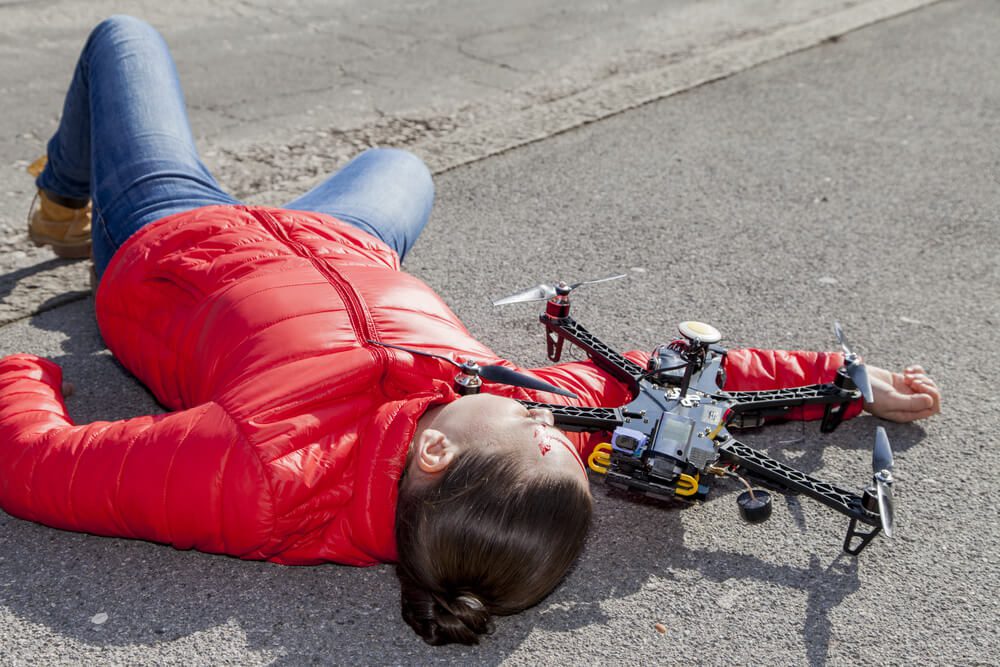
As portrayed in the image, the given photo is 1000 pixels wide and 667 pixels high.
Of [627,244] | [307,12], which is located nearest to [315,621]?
[627,244]

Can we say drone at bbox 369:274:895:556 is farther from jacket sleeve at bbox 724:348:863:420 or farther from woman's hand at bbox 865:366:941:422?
woman's hand at bbox 865:366:941:422

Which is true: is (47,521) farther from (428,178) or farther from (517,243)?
(517,243)

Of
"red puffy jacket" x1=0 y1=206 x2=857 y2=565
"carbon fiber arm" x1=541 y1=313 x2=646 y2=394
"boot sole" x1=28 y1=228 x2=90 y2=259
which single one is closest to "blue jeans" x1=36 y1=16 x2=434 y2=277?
"boot sole" x1=28 y1=228 x2=90 y2=259

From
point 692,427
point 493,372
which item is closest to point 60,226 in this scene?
point 493,372

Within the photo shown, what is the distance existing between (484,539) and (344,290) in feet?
2.67

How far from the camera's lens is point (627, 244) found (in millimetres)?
4086

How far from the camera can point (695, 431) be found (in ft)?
7.89

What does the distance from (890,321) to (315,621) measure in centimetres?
233

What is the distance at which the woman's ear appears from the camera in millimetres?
2109

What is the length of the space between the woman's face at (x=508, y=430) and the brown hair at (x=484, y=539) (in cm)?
3

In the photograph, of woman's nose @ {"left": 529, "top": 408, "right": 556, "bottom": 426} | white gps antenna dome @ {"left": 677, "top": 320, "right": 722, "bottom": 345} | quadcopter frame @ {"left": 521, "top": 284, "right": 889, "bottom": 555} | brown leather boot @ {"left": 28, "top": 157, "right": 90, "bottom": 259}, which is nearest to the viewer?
woman's nose @ {"left": 529, "top": 408, "right": 556, "bottom": 426}

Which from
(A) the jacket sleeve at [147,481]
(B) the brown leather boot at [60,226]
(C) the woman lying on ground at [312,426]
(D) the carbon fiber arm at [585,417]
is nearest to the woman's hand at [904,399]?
(C) the woman lying on ground at [312,426]

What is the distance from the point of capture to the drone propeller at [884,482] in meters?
2.22

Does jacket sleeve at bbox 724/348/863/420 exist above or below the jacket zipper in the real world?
below
